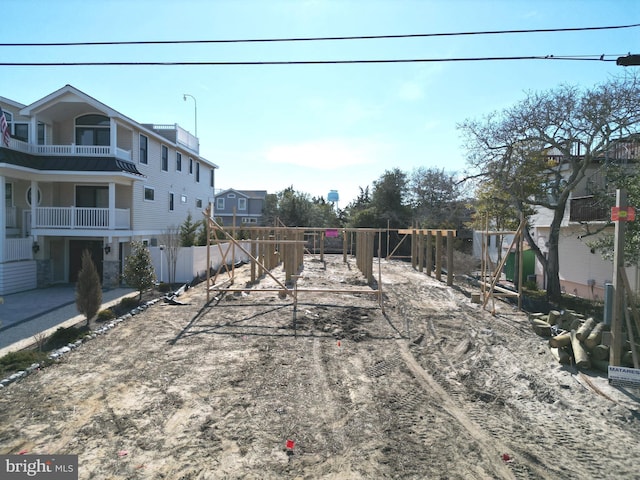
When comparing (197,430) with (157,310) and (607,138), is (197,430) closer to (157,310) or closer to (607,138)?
(157,310)

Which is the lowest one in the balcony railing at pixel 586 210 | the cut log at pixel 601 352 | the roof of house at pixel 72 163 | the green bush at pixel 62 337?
the green bush at pixel 62 337

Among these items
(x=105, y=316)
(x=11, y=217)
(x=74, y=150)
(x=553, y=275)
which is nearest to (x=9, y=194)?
(x=11, y=217)

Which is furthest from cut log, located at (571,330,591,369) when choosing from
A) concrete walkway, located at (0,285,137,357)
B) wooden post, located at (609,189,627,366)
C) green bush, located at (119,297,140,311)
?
green bush, located at (119,297,140,311)

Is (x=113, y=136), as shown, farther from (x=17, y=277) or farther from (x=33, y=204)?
(x=17, y=277)

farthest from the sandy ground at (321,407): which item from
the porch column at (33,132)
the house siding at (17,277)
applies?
the porch column at (33,132)

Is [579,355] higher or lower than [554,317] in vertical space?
lower

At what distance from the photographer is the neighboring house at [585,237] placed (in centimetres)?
1566

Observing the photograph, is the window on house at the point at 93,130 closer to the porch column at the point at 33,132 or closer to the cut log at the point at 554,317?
the porch column at the point at 33,132

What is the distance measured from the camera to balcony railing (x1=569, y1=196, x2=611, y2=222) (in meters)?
15.6

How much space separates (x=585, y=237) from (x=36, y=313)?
2050 centimetres

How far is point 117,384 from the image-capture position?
624 centimetres

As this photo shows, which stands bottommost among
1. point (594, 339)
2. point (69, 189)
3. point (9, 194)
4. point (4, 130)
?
point (594, 339)

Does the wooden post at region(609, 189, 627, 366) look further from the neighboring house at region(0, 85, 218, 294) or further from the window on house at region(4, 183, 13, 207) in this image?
the window on house at region(4, 183, 13, 207)

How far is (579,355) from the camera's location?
7.12m
